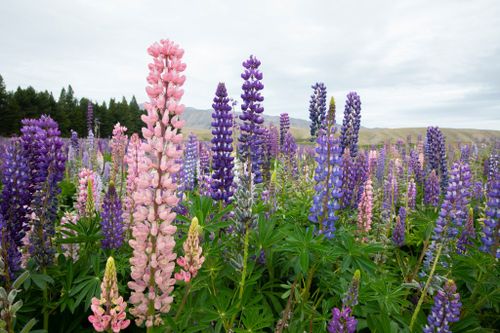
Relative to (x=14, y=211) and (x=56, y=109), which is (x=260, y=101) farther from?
(x=56, y=109)

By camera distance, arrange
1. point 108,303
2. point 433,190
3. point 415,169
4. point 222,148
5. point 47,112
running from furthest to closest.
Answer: point 47,112, point 415,169, point 433,190, point 222,148, point 108,303

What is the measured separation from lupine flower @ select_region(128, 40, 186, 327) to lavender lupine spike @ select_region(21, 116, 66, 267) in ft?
5.90

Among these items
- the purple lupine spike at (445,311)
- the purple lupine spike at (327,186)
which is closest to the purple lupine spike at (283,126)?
the purple lupine spike at (327,186)

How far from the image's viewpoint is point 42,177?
9.95 ft

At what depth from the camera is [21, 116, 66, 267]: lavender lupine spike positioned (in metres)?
2.88

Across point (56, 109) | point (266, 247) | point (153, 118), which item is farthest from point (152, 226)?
point (56, 109)

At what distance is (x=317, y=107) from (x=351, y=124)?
600 mm

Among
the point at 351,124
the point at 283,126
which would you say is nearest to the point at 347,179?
the point at 351,124

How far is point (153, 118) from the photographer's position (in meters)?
1.51

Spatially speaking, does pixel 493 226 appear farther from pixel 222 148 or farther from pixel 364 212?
pixel 222 148

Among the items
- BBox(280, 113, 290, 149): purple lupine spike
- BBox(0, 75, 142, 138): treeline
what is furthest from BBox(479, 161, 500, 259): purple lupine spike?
BBox(0, 75, 142, 138): treeline

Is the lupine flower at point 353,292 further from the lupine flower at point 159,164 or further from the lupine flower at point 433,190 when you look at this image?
the lupine flower at point 433,190

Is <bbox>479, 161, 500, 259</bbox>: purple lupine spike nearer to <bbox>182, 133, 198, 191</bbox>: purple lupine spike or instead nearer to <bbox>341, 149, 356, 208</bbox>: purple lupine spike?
<bbox>341, 149, 356, 208</bbox>: purple lupine spike

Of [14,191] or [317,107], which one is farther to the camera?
[317,107]
